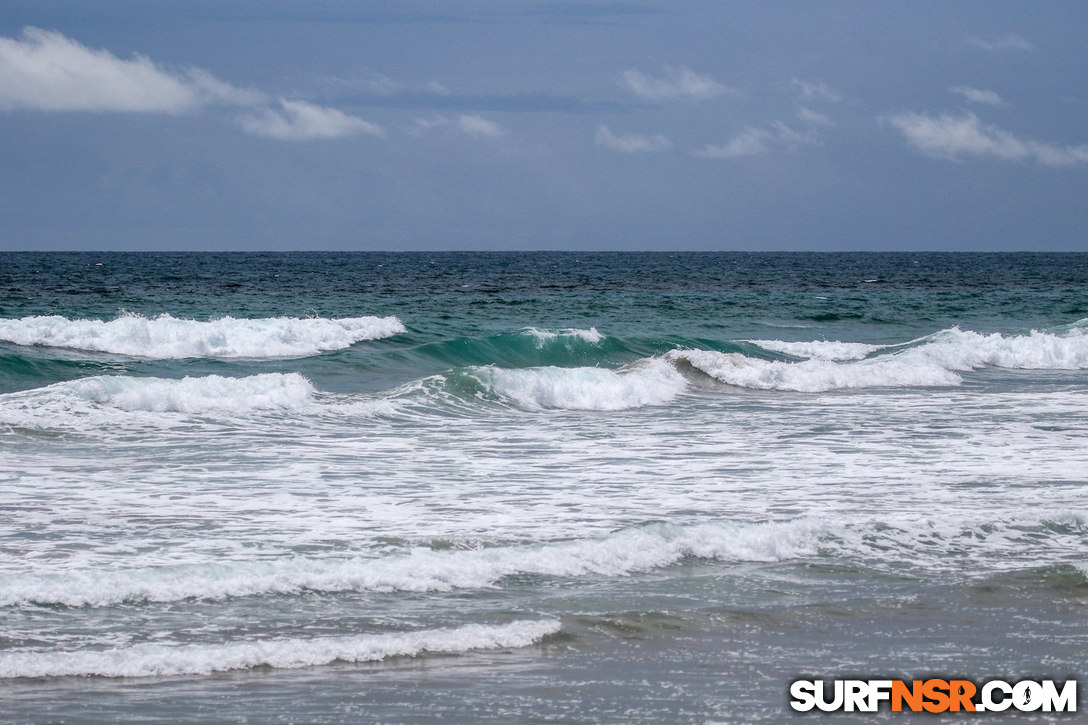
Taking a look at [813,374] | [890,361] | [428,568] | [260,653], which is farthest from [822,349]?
[260,653]

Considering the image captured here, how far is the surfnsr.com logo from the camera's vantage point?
5.06 metres

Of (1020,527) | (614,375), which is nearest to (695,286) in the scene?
(614,375)

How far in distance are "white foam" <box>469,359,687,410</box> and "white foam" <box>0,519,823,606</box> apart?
8435 mm

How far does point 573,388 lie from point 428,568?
32.6 ft

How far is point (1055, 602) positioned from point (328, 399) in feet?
37.0

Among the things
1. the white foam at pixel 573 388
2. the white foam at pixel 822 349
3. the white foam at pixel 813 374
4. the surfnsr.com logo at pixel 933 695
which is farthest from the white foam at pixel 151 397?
the white foam at pixel 822 349

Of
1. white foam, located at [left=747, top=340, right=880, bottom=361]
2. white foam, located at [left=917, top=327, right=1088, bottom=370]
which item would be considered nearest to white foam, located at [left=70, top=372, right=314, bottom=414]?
white foam, located at [left=747, top=340, right=880, bottom=361]

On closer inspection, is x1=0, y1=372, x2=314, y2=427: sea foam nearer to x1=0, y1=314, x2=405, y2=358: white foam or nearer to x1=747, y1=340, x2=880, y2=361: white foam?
x1=0, y1=314, x2=405, y2=358: white foam

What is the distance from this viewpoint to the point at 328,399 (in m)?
16.1

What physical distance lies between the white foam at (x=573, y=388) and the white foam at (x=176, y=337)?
723 centimetres

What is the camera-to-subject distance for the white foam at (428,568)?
6.48 m

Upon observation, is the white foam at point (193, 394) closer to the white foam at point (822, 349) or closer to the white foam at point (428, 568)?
the white foam at point (428, 568)

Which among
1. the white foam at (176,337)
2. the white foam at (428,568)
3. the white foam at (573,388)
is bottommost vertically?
the white foam at (428,568)

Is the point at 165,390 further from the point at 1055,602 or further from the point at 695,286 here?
the point at 695,286
